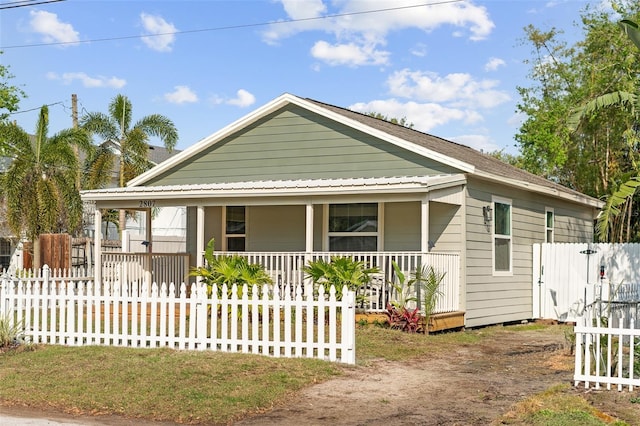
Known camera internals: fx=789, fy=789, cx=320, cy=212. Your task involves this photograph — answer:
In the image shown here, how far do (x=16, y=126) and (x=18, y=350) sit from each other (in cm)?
1856

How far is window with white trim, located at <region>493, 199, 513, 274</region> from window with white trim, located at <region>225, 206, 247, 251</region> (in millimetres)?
6245

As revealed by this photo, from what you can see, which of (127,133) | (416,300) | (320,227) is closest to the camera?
(416,300)

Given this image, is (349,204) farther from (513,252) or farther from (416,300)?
(513,252)

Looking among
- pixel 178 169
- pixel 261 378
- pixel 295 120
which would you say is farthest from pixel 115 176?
pixel 261 378

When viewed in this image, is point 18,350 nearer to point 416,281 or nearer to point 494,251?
point 416,281

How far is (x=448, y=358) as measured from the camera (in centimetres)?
1265

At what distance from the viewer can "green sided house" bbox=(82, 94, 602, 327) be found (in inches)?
648

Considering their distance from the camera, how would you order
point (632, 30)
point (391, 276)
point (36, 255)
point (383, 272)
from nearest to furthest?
point (632, 30), point (383, 272), point (391, 276), point (36, 255)

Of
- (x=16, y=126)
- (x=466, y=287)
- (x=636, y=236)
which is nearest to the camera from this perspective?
(x=466, y=287)

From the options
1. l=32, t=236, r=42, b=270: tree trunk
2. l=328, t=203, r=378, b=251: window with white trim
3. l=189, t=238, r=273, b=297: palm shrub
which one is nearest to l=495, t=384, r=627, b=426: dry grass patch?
l=189, t=238, r=273, b=297: palm shrub

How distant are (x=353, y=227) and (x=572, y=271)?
18.9 feet

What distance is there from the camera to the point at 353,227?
721 inches

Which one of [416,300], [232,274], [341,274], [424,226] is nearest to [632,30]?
[424,226]

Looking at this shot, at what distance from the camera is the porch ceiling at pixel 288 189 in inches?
611
